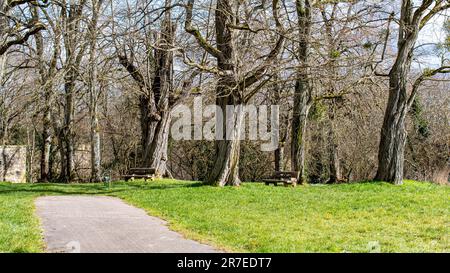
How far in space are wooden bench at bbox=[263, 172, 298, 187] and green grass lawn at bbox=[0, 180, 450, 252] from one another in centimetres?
211

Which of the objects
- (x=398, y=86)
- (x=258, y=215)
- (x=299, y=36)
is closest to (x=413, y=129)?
(x=398, y=86)

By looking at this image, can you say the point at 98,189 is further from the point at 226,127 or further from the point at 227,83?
the point at 227,83

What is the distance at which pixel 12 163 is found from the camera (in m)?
31.0

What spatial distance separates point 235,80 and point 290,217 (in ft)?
24.1

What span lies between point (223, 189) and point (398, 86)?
310 inches

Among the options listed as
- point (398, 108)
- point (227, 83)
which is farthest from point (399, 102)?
Result: point (227, 83)

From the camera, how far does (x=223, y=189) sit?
1850 cm

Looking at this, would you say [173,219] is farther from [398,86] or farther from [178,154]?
[178,154]

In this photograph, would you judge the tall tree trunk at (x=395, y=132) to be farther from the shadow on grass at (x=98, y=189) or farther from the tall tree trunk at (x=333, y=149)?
the tall tree trunk at (x=333, y=149)

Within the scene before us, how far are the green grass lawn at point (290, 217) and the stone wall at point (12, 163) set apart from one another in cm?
1131

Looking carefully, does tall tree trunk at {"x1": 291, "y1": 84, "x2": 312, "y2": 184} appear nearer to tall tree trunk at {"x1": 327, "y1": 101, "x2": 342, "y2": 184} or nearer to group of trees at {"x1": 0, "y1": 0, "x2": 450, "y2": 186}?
group of trees at {"x1": 0, "y1": 0, "x2": 450, "y2": 186}

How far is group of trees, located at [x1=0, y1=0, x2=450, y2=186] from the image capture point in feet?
62.7

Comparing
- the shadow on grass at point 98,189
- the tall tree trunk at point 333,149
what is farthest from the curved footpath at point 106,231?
the tall tree trunk at point 333,149

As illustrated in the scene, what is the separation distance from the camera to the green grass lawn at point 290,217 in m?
8.98
